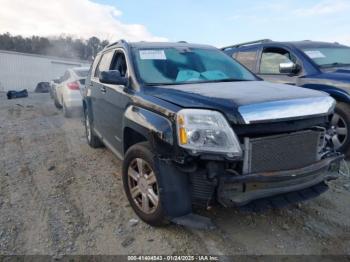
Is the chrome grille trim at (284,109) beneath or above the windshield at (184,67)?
beneath

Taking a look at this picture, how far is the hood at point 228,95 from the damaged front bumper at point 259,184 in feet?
1.48

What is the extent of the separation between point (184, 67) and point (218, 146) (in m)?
1.53

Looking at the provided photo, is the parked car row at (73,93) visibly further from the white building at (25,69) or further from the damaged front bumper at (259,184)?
the white building at (25,69)

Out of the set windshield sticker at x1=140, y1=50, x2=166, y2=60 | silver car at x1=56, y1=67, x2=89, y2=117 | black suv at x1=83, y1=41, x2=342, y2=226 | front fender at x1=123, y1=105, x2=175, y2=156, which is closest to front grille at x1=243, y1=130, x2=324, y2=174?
black suv at x1=83, y1=41, x2=342, y2=226

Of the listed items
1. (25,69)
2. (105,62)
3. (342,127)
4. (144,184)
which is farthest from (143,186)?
(25,69)

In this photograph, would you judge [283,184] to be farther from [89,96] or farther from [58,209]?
[89,96]

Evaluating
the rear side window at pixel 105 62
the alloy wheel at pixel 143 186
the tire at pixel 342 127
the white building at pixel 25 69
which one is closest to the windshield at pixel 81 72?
the rear side window at pixel 105 62

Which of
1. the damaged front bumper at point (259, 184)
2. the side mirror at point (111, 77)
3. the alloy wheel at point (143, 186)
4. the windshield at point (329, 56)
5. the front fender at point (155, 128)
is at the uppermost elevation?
the windshield at point (329, 56)

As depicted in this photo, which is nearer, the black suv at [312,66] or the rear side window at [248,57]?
the black suv at [312,66]

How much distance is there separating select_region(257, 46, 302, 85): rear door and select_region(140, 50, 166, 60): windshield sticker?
2.56 metres

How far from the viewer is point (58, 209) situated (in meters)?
3.30

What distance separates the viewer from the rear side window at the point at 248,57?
5938 millimetres

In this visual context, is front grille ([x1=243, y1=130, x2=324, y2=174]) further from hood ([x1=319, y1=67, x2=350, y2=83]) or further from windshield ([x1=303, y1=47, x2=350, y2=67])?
windshield ([x1=303, y1=47, x2=350, y2=67])

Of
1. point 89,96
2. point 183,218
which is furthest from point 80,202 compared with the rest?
point 89,96
